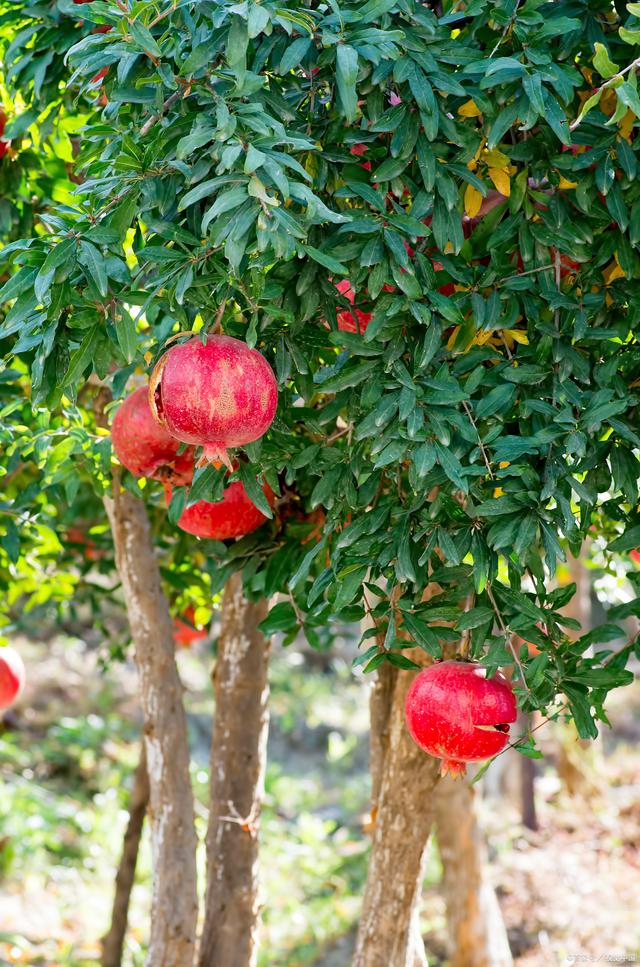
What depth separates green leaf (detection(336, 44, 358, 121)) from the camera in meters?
1.31

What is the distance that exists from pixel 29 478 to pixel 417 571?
193cm

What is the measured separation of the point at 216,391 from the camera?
1.45m

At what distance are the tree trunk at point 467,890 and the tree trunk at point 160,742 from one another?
164 centimetres

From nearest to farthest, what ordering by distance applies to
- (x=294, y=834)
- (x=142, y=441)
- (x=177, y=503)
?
(x=142, y=441) < (x=177, y=503) < (x=294, y=834)

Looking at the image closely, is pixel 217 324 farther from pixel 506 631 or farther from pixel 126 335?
pixel 506 631

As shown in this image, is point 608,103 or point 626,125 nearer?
point 626,125

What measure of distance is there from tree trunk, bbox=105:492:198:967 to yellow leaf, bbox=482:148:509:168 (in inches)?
59.1

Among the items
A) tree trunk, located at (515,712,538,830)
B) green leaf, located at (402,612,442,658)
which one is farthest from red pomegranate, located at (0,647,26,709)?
tree trunk, located at (515,712,538,830)

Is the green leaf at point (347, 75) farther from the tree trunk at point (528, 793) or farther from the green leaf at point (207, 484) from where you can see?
the tree trunk at point (528, 793)

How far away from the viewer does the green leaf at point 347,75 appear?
1308mm

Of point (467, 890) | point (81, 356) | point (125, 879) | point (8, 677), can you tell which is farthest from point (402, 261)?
point (467, 890)

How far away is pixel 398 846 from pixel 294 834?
3.63 metres

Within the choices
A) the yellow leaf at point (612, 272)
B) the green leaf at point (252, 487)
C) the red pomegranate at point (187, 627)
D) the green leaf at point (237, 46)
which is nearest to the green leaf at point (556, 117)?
the yellow leaf at point (612, 272)

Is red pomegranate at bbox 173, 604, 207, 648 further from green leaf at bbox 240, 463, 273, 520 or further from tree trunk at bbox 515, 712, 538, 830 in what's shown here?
tree trunk at bbox 515, 712, 538, 830
